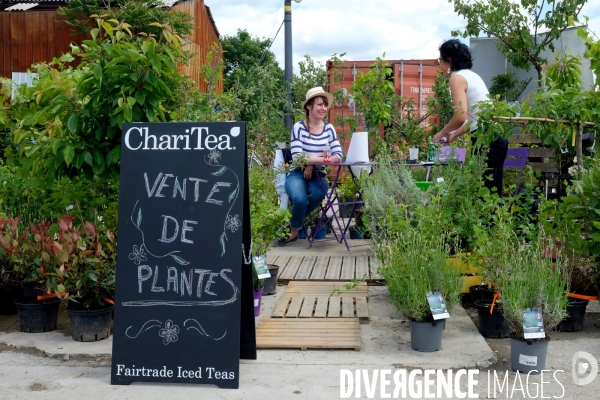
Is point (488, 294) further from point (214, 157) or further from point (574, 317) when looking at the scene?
point (214, 157)

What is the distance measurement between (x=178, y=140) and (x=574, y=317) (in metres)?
2.53

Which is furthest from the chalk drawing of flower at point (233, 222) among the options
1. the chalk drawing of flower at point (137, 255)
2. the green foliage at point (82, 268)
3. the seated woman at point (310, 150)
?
the seated woman at point (310, 150)

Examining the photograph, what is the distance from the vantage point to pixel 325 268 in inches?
219

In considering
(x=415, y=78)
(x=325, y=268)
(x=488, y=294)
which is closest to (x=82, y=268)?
(x=325, y=268)

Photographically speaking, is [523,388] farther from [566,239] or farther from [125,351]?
[125,351]

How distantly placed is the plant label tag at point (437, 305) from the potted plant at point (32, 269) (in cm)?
218

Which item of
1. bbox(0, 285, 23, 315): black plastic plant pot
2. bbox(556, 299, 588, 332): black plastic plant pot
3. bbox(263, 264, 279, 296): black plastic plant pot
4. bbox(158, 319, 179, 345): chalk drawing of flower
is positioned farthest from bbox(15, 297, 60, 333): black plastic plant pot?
bbox(556, 299, 588, 332): black plastic plant pot

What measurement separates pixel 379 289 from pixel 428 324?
5.04ft

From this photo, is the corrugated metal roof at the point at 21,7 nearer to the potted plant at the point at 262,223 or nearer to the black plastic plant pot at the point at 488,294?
the potted plant at the point at 262,223

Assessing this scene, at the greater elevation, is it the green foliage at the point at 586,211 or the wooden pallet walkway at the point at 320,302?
the green foliage at the point at 586,211

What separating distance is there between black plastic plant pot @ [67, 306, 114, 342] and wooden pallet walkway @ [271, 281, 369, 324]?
1050 millimetres

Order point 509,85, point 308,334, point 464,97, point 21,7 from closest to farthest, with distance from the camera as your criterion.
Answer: point 308,334
point 464,97
point 509,85
point 21,7

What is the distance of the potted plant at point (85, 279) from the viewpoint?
3.71 metres

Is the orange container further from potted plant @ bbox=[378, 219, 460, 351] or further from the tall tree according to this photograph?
potted plant @ bbox=[378, 219, 460, 351]
